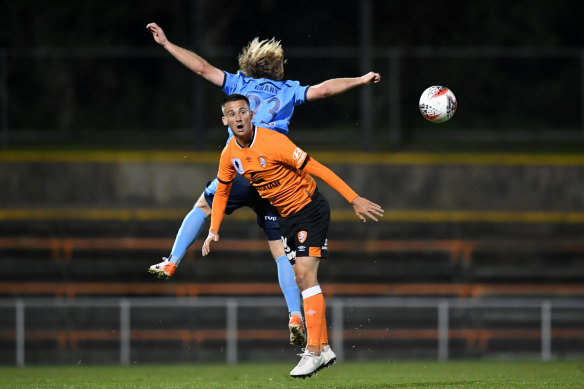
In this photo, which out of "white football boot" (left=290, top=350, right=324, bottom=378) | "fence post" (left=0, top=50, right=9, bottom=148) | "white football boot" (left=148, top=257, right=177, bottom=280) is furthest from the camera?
"fence post" (left=0, top=50, right=9, bottom=148)

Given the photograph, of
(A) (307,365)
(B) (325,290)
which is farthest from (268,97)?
(B) (325,290)

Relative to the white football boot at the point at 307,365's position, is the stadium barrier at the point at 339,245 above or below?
above

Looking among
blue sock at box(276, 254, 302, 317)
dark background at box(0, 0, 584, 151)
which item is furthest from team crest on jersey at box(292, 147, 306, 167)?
dark background at box(0, 0, 584, 151)

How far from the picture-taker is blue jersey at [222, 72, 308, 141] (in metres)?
8.94

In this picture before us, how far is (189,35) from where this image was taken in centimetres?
2409

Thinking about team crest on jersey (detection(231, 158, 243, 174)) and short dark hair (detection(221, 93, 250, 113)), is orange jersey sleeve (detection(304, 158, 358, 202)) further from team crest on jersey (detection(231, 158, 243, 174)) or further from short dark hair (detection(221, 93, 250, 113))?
short dark hair (detection(221, 93, 250, 113))

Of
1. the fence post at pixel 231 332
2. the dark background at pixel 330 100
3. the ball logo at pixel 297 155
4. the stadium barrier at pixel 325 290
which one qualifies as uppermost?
the dark background at pixel 330 100

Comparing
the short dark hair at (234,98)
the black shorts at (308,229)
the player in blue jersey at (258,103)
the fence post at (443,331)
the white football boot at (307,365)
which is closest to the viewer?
the white football boot at (307,365)

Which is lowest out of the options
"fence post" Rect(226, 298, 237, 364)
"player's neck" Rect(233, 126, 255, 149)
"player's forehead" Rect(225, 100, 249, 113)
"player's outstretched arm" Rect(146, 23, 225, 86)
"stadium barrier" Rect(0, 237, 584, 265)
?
"fence post" Rect(226, 298, 237, 364)

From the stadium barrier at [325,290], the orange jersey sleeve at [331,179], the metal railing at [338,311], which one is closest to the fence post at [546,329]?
the metal railing at [338,311]

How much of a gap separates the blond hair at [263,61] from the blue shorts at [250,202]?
952 millimetres

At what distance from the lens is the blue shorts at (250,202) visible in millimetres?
9008

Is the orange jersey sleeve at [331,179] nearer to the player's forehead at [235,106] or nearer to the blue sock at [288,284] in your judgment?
the player's forehead at [235,106]

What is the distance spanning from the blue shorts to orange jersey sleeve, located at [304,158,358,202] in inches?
36.6
